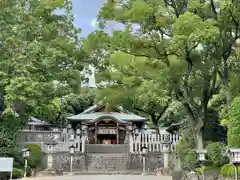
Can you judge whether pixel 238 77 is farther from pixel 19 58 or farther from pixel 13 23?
pixel 13 23

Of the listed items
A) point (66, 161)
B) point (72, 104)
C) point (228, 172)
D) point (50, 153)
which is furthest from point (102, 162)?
point (72, 104)

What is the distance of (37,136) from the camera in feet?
84.7

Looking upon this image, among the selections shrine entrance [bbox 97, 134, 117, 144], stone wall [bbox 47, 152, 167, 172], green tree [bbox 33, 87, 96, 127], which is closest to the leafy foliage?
stone wall [bbox 47, 152, 167, 172]

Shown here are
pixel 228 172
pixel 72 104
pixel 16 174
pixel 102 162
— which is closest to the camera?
pixel 228 172

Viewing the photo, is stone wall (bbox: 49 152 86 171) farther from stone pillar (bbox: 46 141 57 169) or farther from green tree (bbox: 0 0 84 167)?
green tree (bbox: 0 0 84 167)

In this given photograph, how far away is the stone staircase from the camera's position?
77.1 ft

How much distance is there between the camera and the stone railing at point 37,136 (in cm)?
2467

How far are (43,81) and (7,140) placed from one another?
371 cm

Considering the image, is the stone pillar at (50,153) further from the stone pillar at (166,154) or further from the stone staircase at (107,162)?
the stone pillar at (166,154)

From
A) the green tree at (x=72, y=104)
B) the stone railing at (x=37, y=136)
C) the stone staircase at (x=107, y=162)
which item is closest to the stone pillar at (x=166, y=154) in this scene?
the stone staircase at (x=107, y=162)

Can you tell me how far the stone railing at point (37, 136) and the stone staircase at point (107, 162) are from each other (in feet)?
10.6

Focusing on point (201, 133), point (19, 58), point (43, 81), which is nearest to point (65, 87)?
point (43, 81)

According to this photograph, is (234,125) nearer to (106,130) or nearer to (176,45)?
(176,45)

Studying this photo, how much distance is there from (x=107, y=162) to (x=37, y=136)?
Answer: 17.4ft
